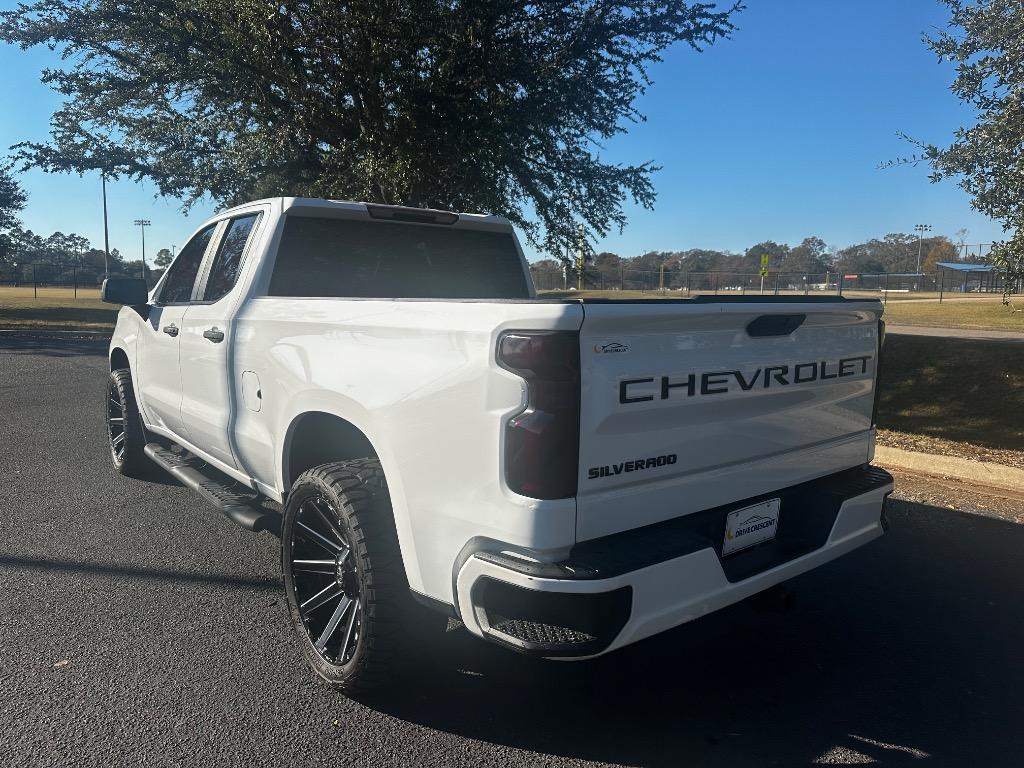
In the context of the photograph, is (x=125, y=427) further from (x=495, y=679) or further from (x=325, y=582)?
(x=495, y=679)

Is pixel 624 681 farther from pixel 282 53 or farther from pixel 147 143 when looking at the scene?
pixel 147 143

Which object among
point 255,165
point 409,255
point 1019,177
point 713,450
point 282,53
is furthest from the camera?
point 255,165

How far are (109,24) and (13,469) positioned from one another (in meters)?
9.06

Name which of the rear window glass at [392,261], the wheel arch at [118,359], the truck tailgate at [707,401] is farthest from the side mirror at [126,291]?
the truck tailgate at [707,401]

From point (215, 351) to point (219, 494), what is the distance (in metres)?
0.74

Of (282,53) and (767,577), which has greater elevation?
(282,53)

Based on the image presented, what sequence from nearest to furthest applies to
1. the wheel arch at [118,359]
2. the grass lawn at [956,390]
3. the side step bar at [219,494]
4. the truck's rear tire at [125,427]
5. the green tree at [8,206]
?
the side step bar at [219,494] < the truck's rear tire at [125,427] < the wheel arch at [118,359] < the grass lawn at [956,390] < the green tree at [8,206]

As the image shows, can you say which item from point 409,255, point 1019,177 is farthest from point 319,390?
point 1019,177

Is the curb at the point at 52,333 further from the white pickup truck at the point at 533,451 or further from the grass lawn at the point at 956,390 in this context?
the white pickup truck at the point at 533,451

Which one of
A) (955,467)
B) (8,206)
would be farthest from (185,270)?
(8,206)

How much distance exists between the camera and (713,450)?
2629 millimetres

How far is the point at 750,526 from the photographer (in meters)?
2.80

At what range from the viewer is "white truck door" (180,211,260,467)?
3.88 metres

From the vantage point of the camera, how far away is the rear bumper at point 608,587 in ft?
7.24
